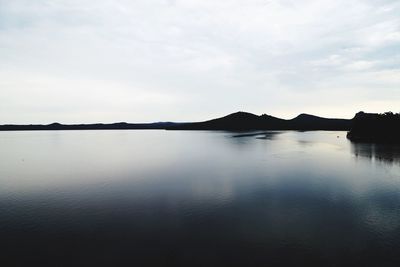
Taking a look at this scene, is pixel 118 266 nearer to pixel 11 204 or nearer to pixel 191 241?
pixel 191 241

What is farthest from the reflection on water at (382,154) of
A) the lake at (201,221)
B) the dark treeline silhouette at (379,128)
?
the dark treeline silhouette at (379,128)

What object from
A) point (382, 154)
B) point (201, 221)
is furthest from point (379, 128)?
point (201, 221)

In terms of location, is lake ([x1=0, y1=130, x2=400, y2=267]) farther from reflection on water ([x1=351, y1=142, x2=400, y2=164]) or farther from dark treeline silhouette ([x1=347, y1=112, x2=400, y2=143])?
dark treeline silhouette ([x1=347, y1=112, x2=400, y2=143])

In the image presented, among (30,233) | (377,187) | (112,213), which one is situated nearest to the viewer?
(30,233)

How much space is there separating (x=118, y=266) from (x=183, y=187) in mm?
20322

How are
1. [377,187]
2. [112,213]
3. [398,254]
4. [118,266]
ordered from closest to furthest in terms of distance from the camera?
[118,266]
[398,254]
[112,213]
[377,187]

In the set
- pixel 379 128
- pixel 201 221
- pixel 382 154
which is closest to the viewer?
pixel 201 221

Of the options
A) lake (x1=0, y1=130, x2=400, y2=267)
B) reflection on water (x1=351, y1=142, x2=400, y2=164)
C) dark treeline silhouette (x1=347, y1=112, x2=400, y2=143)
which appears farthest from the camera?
dark treeline silhouette (x1=347, y1=112, x2=400, y2=143)

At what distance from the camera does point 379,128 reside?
116500 mm

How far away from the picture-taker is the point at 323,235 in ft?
64.5

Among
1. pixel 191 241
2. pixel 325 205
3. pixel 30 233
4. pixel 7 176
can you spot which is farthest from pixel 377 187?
pixel 7 176

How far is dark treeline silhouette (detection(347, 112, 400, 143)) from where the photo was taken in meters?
109

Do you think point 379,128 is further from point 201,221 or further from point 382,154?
point 201,221

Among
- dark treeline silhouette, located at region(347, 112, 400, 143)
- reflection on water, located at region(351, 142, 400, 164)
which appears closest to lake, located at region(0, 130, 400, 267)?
reflection on water, located at region(351, 142, 400, 164)
